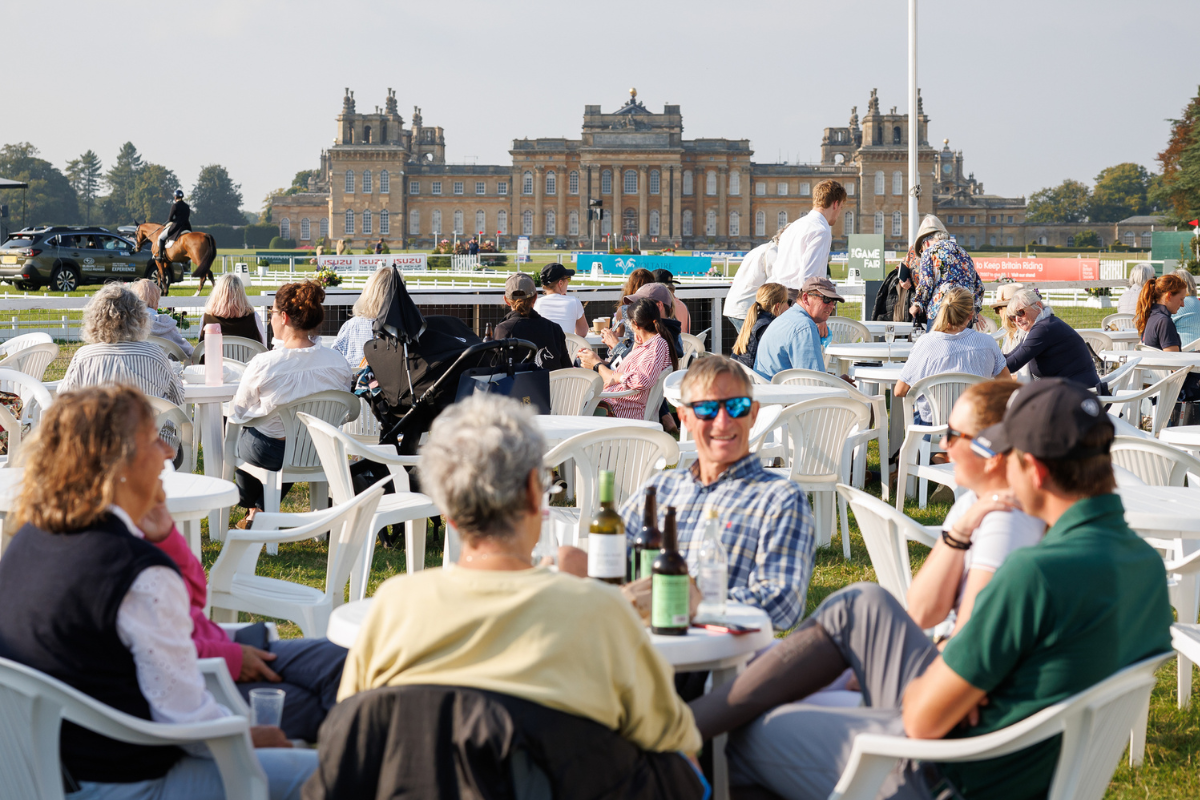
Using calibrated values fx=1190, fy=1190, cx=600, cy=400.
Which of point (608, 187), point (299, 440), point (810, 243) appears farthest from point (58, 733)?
point (608, 187)

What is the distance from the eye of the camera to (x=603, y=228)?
8138 centimetres

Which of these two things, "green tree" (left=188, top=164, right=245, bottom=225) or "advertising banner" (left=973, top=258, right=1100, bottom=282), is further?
"green tree" (left=188, top=164, right=245, bottom=225)

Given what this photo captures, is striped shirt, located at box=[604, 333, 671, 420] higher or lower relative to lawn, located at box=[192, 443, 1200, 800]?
higher

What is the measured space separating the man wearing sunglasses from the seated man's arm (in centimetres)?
374

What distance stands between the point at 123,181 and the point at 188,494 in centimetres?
12876

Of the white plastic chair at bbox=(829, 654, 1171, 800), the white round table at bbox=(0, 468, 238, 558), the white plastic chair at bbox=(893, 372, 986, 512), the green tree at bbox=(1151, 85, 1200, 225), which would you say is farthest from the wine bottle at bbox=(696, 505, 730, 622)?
the green tree at bbox=(1151, 85, 1200, 225)

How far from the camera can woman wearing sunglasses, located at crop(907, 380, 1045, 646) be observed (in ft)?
7.36

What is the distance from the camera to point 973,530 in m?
2.33

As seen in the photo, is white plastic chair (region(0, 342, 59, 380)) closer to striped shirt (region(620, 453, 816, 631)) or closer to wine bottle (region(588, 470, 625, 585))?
striped shirt (region(620, 453, 816, 631))

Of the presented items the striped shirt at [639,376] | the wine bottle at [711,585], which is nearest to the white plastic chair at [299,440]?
the striped shirt at [639,376]

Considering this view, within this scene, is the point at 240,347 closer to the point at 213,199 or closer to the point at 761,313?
the point at 761,313

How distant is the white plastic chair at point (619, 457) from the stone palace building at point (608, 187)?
74433 mm

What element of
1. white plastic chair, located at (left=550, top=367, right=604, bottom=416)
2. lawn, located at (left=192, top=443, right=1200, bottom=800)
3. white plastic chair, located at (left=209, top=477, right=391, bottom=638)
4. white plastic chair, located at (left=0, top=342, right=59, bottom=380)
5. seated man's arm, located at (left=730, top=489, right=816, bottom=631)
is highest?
white plastic chair, located at (left=0, top=342, right=59, bottom=380)

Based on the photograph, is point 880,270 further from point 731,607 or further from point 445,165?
point 445,165
